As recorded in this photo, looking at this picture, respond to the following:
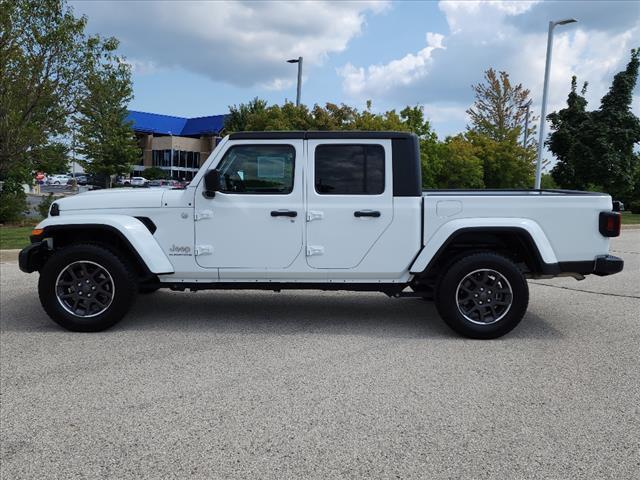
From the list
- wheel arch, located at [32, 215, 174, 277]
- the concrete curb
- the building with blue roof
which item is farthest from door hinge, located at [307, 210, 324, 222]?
the building with blue roof

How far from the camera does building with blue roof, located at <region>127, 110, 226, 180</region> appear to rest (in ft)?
265

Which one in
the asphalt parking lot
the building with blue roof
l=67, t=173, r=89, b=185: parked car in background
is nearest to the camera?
the asphalt parking lot

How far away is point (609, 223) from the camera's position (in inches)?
207

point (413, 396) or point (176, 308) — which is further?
point (176, 308)

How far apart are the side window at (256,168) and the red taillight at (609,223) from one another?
3.03 meters

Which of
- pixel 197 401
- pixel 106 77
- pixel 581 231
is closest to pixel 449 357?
pixel 581 231

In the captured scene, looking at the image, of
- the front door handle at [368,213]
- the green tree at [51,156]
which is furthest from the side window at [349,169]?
the green tree at [51,156]

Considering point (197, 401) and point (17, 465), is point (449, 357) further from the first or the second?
point (17, 465)

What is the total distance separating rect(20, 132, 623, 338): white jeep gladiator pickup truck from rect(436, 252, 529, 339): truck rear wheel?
1cm

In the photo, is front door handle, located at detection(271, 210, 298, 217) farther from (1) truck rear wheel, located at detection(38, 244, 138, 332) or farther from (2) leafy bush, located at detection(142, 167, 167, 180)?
(2) leafy bush, located at detection(142, 167, 167, 180)

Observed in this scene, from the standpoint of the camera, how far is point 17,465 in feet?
9.64

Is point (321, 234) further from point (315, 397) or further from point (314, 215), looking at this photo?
point (315, 397)

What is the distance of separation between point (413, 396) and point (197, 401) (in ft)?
4.91

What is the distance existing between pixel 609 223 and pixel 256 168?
3.44 m
